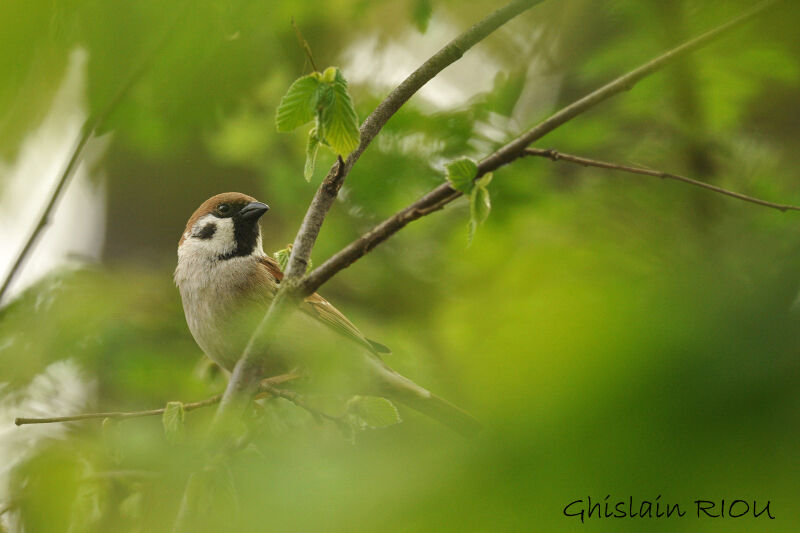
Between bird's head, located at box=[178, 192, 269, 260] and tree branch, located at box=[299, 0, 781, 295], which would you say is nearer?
tree branch, located at box=[299, 0, 781, 295]

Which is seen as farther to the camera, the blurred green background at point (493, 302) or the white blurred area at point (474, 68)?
the white blurred area at point (474, 68)

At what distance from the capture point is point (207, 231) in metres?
3.33

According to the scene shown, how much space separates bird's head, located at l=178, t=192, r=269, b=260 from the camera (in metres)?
3.24

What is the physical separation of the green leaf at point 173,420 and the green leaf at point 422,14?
3.51ft

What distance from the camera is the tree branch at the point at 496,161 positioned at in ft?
4.02

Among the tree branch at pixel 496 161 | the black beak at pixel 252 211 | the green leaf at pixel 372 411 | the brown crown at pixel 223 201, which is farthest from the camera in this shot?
the brown crown at pixel 223 201

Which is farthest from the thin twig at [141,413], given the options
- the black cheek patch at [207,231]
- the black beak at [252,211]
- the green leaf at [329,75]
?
the black cheek patch at [207,231]

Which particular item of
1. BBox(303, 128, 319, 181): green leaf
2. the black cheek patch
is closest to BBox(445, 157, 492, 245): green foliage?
BBox(303, 128, 319, 181): green leaf

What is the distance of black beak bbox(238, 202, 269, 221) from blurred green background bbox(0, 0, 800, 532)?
218 millimetres

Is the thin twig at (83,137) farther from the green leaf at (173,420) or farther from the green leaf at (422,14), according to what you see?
the green leaf at (422,14)

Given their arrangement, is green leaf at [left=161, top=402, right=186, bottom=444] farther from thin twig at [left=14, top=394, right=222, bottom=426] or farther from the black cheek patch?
the black cheek patch

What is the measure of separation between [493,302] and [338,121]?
883mm

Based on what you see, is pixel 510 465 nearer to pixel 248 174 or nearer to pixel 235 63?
pixel 235 63

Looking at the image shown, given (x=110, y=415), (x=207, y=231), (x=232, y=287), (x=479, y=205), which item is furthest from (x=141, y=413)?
(x=207, y=231)
